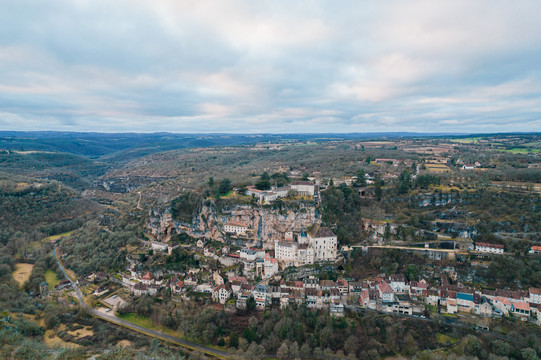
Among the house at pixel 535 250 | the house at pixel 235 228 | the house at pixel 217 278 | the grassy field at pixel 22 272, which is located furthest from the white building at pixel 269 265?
the grassy field at pixel 22 272

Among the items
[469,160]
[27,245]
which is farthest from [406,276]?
[27,245]

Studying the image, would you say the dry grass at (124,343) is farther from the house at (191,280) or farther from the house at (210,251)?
the house at (210,251)

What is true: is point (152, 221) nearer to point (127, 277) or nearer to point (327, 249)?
point (127, 277)

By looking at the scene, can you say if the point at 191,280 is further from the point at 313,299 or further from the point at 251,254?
the point at 313,299

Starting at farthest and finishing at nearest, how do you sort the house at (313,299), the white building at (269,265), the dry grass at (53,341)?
the white building at (269,265), the house at (313,299), the dry grass at (53,341)

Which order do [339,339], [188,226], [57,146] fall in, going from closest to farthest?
[339,339]
[188,226]
[57,146]

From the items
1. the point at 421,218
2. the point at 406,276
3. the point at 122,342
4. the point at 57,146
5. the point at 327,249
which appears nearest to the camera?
the point at 122,342
